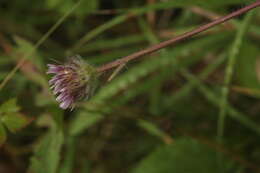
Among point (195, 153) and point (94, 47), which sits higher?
point (94, 47)

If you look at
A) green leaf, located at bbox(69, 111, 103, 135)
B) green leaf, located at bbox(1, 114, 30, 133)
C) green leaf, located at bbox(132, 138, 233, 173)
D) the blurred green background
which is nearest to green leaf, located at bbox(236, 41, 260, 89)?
the blurred green background

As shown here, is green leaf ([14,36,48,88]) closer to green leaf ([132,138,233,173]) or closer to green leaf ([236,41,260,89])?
green leaf ([132,138,233,173])

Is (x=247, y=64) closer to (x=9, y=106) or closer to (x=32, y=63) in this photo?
(x=32, y=63)

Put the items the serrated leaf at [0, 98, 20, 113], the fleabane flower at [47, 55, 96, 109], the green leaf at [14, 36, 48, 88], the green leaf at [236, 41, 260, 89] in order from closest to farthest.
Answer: the fleabane flower at [47, 55, 96, 109]
the serrated leaf at [0, 98, 20, 113]
the green leaf at [14, 36, 48, 88]
the green leaf at [236, 41, 260, 89]

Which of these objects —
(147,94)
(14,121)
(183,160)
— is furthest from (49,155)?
(147,94)

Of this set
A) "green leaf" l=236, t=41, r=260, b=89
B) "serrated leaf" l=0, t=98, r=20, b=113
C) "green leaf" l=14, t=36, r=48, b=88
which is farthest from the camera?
"green leaf" l=236, t=41, r=260, b=89

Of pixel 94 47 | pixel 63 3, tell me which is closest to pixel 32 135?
pixel 94 47

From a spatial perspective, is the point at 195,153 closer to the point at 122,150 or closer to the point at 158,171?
the point at 158,171
